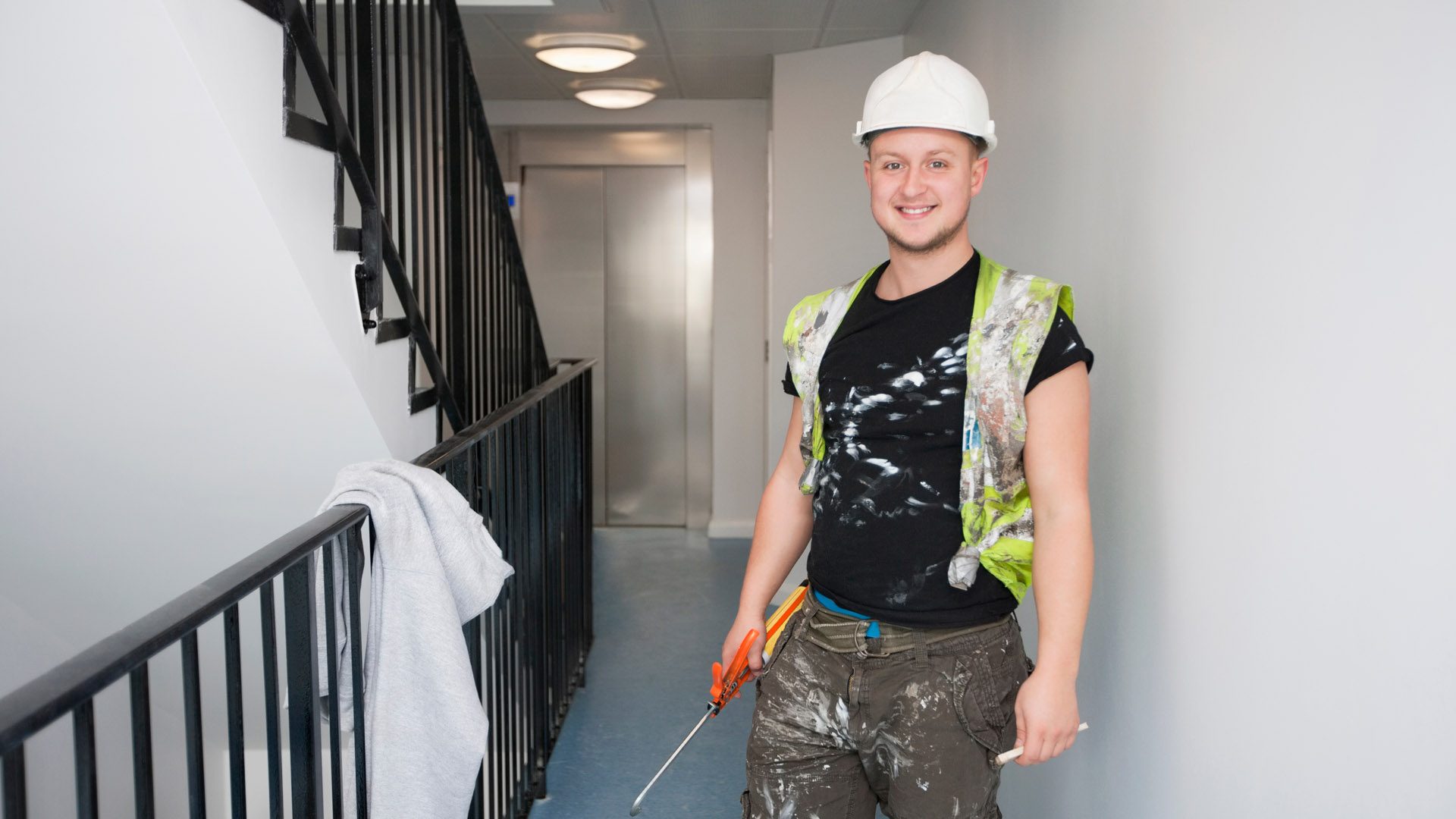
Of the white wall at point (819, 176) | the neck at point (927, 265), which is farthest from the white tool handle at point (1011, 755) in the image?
the white wall at point (819, 176)

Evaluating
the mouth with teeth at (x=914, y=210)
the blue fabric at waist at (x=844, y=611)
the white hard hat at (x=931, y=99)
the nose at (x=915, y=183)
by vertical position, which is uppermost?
the white hard hat at (x=931, y=99)

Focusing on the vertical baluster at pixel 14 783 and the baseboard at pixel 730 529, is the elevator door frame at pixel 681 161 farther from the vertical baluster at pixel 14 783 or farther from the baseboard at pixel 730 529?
the vertical baluster at pixel 14 783

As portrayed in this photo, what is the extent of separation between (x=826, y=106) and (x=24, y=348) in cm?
350

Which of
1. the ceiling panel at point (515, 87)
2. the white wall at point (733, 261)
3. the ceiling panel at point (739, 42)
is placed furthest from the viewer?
the white wall at point (733, 261)

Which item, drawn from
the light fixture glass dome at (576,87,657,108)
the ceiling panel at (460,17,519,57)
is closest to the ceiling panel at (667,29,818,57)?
the light fixture glass dome at (576,87,657,108)

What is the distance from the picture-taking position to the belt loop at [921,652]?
1495 millimetres

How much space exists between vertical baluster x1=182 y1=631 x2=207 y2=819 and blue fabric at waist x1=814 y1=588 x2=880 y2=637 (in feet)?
2.84

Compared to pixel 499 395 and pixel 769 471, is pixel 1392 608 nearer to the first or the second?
pixel 499 395

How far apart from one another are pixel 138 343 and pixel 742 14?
2787 millimetres

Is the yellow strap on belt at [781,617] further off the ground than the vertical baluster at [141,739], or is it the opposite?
the vertical baluster at [141,739]

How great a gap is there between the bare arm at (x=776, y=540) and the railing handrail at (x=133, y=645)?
714 millimetres

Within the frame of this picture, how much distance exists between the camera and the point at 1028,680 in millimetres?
1405

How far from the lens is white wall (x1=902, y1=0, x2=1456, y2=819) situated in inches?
40.6

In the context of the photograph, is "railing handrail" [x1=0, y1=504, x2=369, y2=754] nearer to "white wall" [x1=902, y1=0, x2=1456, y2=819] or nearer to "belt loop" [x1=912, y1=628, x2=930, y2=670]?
"belt loop" [x1=912, y1=628, x2=930, y2=670]
